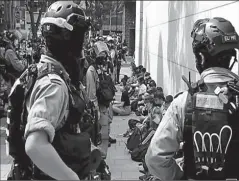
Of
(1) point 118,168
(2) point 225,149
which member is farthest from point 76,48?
(1) point 118,168

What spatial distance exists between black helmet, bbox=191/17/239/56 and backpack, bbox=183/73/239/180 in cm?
21

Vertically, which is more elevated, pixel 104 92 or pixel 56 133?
pixel 56 133

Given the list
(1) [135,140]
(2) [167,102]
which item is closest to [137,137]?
(1) [135,140]

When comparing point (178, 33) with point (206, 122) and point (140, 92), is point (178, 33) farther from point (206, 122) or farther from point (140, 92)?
point (206, 122)

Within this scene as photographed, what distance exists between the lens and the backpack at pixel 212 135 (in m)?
2.26

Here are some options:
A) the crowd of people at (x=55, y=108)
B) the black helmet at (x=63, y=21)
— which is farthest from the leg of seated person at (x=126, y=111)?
the black helmet at (x=63, y=21)

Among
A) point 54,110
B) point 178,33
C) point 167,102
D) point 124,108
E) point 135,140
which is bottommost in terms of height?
point 124,108

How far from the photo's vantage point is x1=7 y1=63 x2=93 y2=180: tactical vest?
230 centimetres

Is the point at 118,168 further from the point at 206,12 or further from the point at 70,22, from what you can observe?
the point at 70,22

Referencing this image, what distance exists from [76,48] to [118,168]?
14.7ft

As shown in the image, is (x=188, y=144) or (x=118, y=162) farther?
(x=118, y=162)

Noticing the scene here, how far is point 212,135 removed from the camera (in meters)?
2.26

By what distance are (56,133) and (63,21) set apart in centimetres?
62

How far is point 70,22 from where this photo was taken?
247cm
